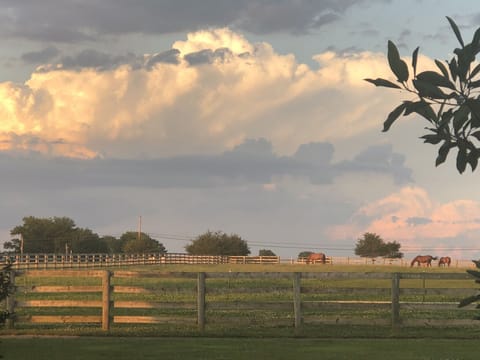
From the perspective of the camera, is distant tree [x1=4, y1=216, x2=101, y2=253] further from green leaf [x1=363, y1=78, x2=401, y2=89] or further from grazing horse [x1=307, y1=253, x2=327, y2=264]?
green leaf [x1=363, y1=78, x2=401, y2=89]

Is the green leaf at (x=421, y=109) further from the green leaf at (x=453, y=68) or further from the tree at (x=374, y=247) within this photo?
the tree at (x=374, y=247)

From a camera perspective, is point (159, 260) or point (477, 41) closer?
point (477, 41)

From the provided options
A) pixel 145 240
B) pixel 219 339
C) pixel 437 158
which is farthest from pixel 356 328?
pixel 145 240

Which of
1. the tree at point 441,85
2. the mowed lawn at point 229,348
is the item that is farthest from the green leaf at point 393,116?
the mowed lawn at point 229,348

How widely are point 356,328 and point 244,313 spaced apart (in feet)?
17.7

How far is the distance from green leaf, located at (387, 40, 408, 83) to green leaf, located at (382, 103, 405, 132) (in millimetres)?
163

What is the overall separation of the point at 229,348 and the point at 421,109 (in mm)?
12612

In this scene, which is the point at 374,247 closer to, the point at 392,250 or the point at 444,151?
the point at 392,250

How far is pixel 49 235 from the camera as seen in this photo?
407 feet

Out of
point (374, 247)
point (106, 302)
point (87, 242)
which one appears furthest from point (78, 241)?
point (106, 302)

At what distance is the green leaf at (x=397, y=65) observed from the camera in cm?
283

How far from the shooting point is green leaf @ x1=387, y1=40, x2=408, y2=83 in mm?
2834

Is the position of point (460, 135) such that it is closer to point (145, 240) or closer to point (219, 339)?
point (219, 339)

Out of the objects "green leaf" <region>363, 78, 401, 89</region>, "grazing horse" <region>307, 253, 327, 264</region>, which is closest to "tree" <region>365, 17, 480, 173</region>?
Answer: "green leaf" <region>363, 78, 401, 89</region>
